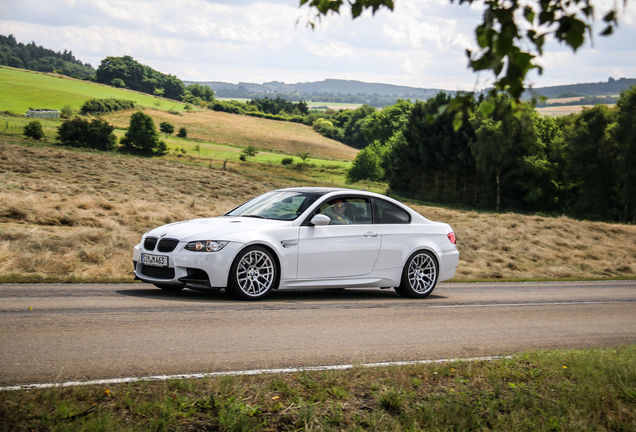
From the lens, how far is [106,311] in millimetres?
7875

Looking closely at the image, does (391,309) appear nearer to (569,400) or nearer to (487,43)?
(569,400)

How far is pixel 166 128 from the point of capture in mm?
99500

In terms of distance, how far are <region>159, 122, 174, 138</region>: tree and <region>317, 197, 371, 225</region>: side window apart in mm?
92766

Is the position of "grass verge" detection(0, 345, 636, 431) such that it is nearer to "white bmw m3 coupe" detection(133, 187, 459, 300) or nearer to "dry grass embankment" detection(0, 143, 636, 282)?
"white bmw m3 coupe" detection(133, 187, 459, 300)

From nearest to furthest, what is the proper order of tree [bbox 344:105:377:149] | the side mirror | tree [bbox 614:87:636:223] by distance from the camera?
the side mirror < tree [bbox 614:87:636:223] < tree [bbox 344:105:377:149]

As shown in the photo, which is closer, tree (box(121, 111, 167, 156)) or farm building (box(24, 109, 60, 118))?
tree (box(121, 111, 167, 156))

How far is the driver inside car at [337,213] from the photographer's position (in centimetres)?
996

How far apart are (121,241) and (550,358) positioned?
11887 millimetres

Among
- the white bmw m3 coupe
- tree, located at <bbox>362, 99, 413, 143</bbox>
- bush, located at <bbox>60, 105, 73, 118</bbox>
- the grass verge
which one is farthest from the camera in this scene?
tree, located at <bbox>362, 99, 413, 143</bbox>

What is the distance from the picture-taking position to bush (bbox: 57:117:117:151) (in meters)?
63.5

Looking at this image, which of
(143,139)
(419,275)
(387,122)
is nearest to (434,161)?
(143,139)

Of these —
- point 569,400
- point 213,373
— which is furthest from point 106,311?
point 569,400

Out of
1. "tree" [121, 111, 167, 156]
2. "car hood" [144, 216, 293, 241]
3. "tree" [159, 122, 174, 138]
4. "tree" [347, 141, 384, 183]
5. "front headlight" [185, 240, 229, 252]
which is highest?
"tree" [159, 122, 174, 138]

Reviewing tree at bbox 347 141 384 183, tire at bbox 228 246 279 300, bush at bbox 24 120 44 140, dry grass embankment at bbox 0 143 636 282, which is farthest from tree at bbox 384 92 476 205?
tire at bbox 228 246 279 300
